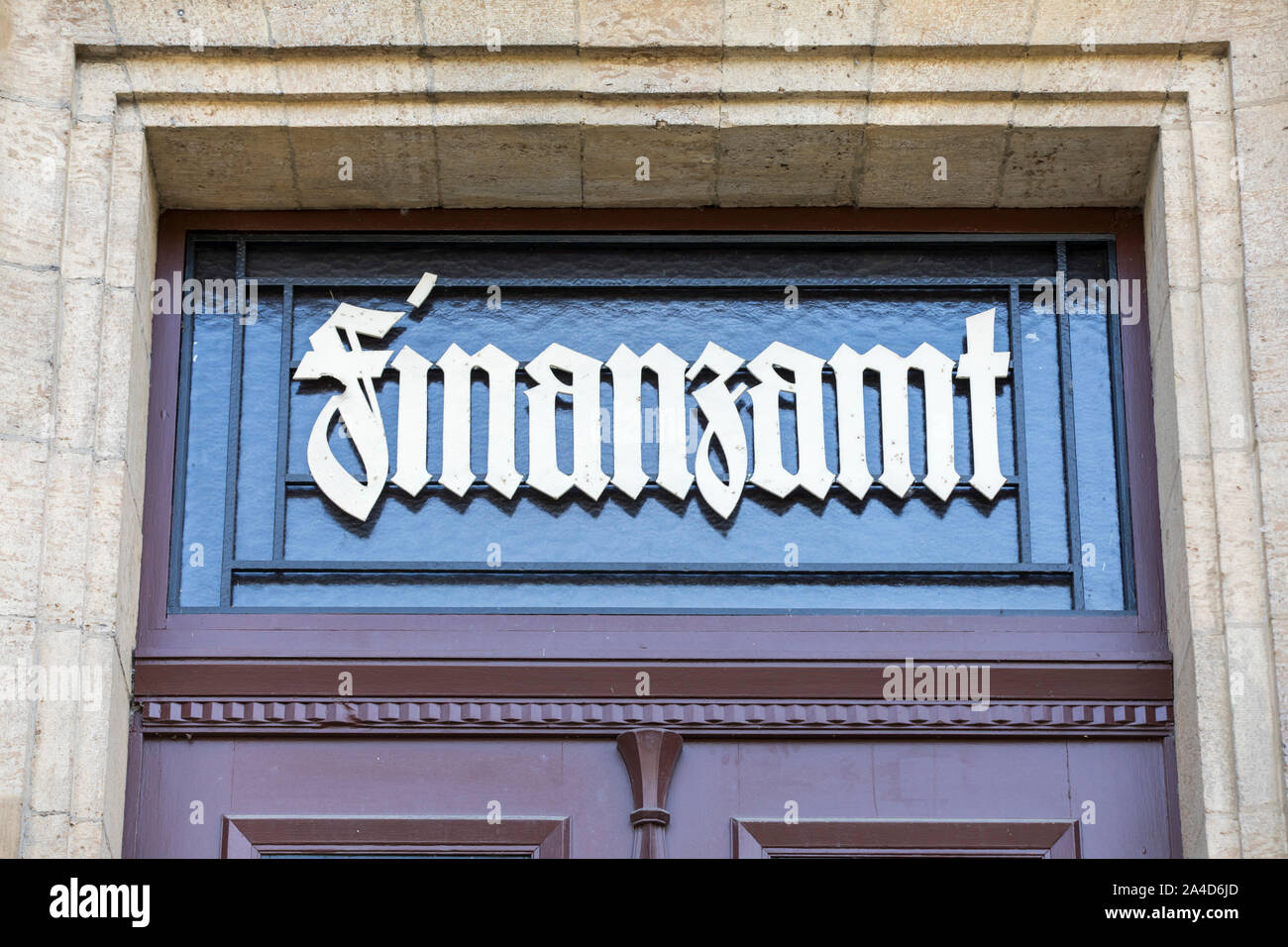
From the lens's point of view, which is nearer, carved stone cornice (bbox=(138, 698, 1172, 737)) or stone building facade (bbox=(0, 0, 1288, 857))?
stone building facade (bbox=(0, 0, 1288, 857))

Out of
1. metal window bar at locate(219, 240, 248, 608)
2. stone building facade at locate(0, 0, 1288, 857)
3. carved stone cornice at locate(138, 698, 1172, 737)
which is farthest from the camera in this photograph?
metal window bar at locate(219, 240, 248, 608)

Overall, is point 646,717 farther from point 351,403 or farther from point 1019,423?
point 1019,423

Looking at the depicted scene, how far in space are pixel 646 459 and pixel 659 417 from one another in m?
0.14

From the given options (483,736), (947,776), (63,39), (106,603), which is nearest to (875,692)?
(947,776)

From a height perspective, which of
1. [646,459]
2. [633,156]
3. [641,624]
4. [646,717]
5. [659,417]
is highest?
[633,156]

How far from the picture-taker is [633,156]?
6.60m

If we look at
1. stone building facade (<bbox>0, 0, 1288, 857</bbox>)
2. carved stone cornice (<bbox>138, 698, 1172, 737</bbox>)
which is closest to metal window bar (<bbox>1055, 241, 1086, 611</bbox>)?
stone building facade (<bbox>0, 0, 1288, 857</bbox>)

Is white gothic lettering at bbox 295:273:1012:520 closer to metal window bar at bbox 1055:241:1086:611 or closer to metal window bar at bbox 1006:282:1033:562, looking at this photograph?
metal window bar at bbox 1006:282:1033:562

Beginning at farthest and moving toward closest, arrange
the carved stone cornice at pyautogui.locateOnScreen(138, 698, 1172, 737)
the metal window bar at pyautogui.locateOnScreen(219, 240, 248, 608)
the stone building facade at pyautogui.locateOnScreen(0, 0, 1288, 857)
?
the metal window bar at pyautogui.locateOnScreen(219, 240, 248, 608) < the carved stone cornice at pyautogui.locateOnScreen(138, 698, 1172, 737) < the stone building facade at pyautogui.locateOnScreen(0, 0, 1288, 857)

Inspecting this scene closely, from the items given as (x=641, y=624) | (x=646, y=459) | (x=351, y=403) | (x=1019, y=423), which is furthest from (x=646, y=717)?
(x=1019, y=423)

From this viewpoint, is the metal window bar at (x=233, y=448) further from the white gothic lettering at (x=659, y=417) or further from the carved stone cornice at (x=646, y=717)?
the carved stone cornice at (x=646, y=717)

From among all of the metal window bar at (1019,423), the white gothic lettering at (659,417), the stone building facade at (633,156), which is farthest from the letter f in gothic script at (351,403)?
the metal window bar at (1019,423)

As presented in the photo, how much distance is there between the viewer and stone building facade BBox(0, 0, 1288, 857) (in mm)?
5918

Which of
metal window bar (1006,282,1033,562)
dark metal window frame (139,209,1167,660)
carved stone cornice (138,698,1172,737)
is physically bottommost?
carved stone cornice (138,698,1172,737)
